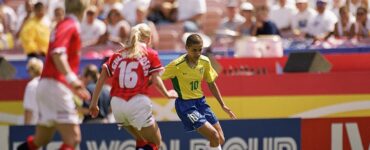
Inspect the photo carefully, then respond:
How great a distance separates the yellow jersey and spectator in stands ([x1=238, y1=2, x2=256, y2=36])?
612 centimetres

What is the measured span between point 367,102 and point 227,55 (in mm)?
3297

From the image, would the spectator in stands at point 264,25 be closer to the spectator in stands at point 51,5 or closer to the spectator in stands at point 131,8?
the spectator in stands at point 131,8

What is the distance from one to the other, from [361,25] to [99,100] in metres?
4.60

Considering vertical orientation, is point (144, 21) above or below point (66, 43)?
above

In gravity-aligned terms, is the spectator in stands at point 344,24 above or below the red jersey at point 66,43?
above

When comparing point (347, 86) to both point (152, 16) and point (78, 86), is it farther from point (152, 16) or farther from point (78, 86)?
point (78, 86)

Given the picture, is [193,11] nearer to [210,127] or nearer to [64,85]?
[210,127]

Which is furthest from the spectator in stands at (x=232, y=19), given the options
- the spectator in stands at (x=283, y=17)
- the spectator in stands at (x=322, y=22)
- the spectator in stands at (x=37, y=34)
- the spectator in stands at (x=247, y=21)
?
the spectator in stands at (x=37, y=34)

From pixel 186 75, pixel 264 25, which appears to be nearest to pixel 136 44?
pixel 186 75

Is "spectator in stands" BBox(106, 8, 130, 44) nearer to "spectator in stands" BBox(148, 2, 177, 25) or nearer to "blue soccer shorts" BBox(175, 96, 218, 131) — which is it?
"spectator in stands" BBox(148, 2, 177, 25)

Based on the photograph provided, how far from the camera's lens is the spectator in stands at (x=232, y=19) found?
20938mm

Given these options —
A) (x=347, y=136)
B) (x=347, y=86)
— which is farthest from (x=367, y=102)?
(x=347, y=136)

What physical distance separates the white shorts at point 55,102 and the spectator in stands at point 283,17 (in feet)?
31.9

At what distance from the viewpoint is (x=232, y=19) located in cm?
2105
